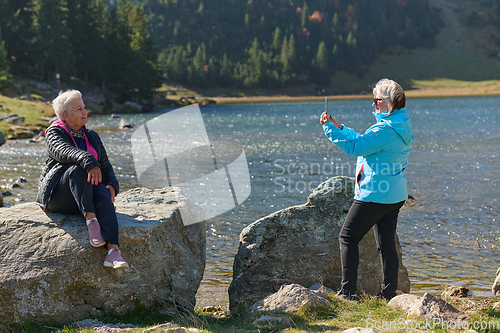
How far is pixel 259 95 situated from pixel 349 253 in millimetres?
166975

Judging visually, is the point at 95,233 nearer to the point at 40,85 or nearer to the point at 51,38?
the point at 40,85

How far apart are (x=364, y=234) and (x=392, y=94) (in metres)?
1.77

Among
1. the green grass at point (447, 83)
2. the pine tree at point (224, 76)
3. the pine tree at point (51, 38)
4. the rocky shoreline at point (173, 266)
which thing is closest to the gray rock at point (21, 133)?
the rocky shoreline at point (173, 266)

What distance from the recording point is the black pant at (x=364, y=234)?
210 inches

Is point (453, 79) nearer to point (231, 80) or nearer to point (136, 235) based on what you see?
point (231, 80)

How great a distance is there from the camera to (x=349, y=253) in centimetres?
545

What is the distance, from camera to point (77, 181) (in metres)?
5.35

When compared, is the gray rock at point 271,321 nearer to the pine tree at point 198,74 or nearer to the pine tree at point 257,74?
the pine tree at point 198,74

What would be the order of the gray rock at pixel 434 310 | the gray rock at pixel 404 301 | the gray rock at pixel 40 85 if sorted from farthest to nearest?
the gray rock at pixel 40 85 < the gray rock at pixel 404 301 < the gray rock at pixel 434 310

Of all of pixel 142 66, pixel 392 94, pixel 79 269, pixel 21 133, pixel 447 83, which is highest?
pixel 447 83

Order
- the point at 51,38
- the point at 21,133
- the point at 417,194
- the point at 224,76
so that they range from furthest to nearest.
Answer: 1. the point at 224,76
2. the point at 51,38
3. the point at 21,133
4. the point at 417,194

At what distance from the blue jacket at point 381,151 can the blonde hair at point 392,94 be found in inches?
3.7

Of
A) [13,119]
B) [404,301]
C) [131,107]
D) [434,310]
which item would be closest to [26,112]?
[13,119]

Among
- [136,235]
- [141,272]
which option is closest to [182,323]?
[141,272]
